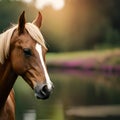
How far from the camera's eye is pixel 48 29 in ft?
127

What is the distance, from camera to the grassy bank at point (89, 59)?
127 ft

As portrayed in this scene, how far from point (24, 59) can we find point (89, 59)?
3510cm

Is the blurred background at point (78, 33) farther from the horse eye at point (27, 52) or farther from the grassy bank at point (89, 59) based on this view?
the horse eye at point (27, 52)

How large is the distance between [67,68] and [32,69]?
123 feet

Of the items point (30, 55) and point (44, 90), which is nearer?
point (44, 90)

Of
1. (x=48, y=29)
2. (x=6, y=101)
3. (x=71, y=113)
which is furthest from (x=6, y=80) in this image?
(x=48, y=29)

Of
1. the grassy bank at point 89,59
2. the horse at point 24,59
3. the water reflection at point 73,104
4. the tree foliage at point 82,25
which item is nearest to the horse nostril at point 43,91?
the horse at point 24,59

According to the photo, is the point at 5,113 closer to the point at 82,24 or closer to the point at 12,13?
the point at 12,13

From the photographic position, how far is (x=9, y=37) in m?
5.13

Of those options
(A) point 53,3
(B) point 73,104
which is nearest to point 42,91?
(B) point 73,104

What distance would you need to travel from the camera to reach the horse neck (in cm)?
520

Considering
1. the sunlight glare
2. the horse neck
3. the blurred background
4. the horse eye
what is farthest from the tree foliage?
the horse eye

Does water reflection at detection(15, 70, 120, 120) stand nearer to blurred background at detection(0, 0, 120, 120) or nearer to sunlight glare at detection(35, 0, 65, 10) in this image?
blurred background at detection(0, 0, 120, 120)

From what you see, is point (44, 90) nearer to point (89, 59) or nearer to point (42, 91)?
point (42, 91)
